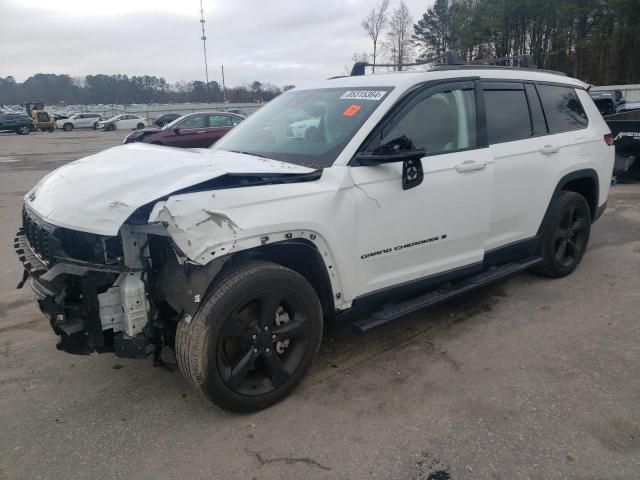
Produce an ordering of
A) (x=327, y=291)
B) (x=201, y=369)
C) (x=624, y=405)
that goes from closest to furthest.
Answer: (x=201, y=369)
(x=624, y=405)
(x=327, y=291)

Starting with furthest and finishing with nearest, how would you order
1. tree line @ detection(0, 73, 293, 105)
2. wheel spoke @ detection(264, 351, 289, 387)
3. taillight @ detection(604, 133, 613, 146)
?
tree line @ detection(0, 73, 293, 105)
taillight @ detection(604, 133, 613, 146)
wheel spoke @ detection(264, 351, 289, 387)

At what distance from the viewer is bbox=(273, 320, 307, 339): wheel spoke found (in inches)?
116

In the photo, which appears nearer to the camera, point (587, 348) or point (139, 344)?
point (139, 344)

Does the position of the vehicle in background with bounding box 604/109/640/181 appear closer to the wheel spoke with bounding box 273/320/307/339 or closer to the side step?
the side step

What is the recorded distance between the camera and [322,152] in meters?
3.30

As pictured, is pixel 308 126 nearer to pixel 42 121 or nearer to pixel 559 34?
pixel 559 34

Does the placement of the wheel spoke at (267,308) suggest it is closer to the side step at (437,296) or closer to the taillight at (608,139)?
the side step at (437,296)

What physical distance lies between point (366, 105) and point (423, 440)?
211cm

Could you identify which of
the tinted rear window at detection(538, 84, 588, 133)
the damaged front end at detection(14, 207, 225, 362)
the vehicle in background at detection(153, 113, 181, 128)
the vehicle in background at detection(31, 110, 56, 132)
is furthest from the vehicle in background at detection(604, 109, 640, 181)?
the vehicle in background at detection(31, 110, 56, 132)

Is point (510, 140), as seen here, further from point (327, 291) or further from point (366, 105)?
point (327, 291)

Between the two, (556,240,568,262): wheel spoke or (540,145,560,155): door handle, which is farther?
(556,240,568,262): wheel spoke

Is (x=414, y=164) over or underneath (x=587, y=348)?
over

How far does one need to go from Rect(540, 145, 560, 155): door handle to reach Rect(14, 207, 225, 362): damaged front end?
10.2 ft

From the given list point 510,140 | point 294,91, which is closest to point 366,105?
point 294,91
